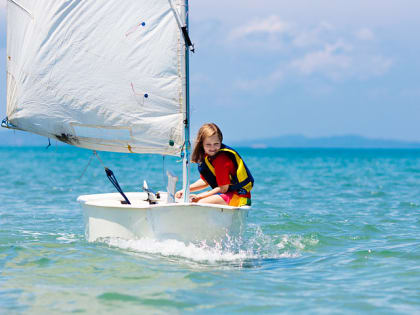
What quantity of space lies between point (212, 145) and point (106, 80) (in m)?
1.65

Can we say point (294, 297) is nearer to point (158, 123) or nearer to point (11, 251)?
point (158, 123)

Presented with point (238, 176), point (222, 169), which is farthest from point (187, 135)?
point (238, 176)

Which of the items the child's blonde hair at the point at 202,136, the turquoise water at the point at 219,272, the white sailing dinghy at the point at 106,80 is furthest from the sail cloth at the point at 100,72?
the turquoise water at the point at 219,272

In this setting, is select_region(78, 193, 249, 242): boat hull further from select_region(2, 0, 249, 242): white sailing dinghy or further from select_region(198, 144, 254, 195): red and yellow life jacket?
select_region(198, 144, 254, 195): red and yellow life jacket

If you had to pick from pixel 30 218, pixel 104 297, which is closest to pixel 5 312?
pixel 104 297

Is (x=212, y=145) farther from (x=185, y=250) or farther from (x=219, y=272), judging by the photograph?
(x=219, y=272)

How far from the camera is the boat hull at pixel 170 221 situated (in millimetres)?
6602

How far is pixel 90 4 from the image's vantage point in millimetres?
7379

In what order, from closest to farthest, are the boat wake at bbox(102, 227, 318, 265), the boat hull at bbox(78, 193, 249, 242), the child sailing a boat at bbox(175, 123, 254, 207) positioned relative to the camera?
the boat hull at bbox(78, 193, 249, 242), the boat wake at bbox(102, 227, 318, 265), the child sailing a boat at bbox(175, 123, 254, 207)

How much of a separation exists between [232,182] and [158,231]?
3.75ft

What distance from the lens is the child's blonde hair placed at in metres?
7.17

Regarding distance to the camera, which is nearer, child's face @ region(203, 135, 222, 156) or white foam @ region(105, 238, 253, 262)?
white foam @ region(105, 238, 253, 262)

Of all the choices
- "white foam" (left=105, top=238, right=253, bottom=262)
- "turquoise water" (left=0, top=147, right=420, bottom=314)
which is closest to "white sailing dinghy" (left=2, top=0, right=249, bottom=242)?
"white foam" (left=105, top=238, right=253, bottom=262)

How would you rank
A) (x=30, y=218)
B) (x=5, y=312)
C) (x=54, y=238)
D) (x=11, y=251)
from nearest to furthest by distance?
(x=5, y=312)
(x=11, y=251)
(x=54, y=238)
(x=30, y=218)
